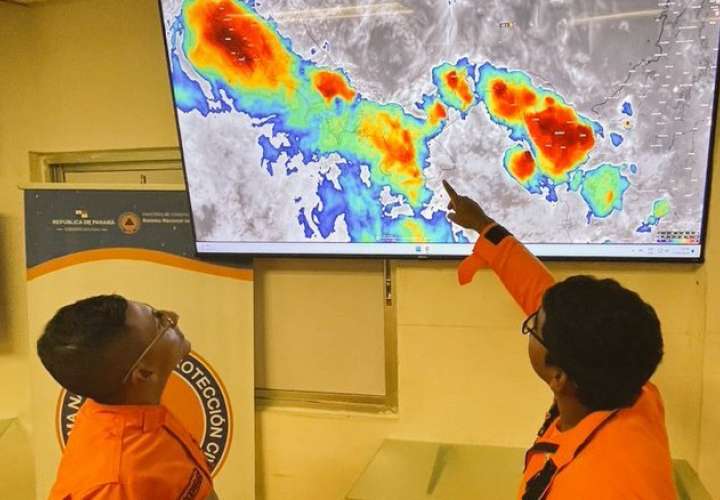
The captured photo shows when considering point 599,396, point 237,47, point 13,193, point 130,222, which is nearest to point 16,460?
point 13,193

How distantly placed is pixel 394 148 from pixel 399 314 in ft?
1.93

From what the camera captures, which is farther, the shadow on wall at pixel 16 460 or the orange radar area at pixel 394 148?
the shadow on wall at pixel 16 460

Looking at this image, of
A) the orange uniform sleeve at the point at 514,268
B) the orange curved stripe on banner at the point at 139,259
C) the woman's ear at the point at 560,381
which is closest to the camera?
the woman's ear at the point at 560,381

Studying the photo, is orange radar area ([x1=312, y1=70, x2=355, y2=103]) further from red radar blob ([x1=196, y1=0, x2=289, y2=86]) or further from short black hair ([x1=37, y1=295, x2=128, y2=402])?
short black hair ([x1=37, y1=295, x2=128, y2=402])

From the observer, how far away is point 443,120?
1837mm

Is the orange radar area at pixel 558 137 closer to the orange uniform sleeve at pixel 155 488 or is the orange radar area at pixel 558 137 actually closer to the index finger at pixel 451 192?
the index finger at pixel 451 192

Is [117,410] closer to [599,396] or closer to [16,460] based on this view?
[599,396]

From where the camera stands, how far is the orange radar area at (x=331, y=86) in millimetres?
1868

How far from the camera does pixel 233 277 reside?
218 cm

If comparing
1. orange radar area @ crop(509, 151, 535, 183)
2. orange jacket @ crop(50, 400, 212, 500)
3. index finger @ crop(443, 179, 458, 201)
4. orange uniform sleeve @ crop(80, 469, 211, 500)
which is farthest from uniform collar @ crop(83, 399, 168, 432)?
orange radar area @ crop(509, 151, 535, 183)

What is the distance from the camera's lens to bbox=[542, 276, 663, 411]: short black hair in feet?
3.45

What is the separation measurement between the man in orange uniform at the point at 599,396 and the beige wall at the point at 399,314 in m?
0.79

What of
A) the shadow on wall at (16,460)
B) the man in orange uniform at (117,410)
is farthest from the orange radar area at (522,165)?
the shadow on wall at (16,460)

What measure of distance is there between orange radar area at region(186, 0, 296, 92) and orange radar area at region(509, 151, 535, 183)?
2.37ft
